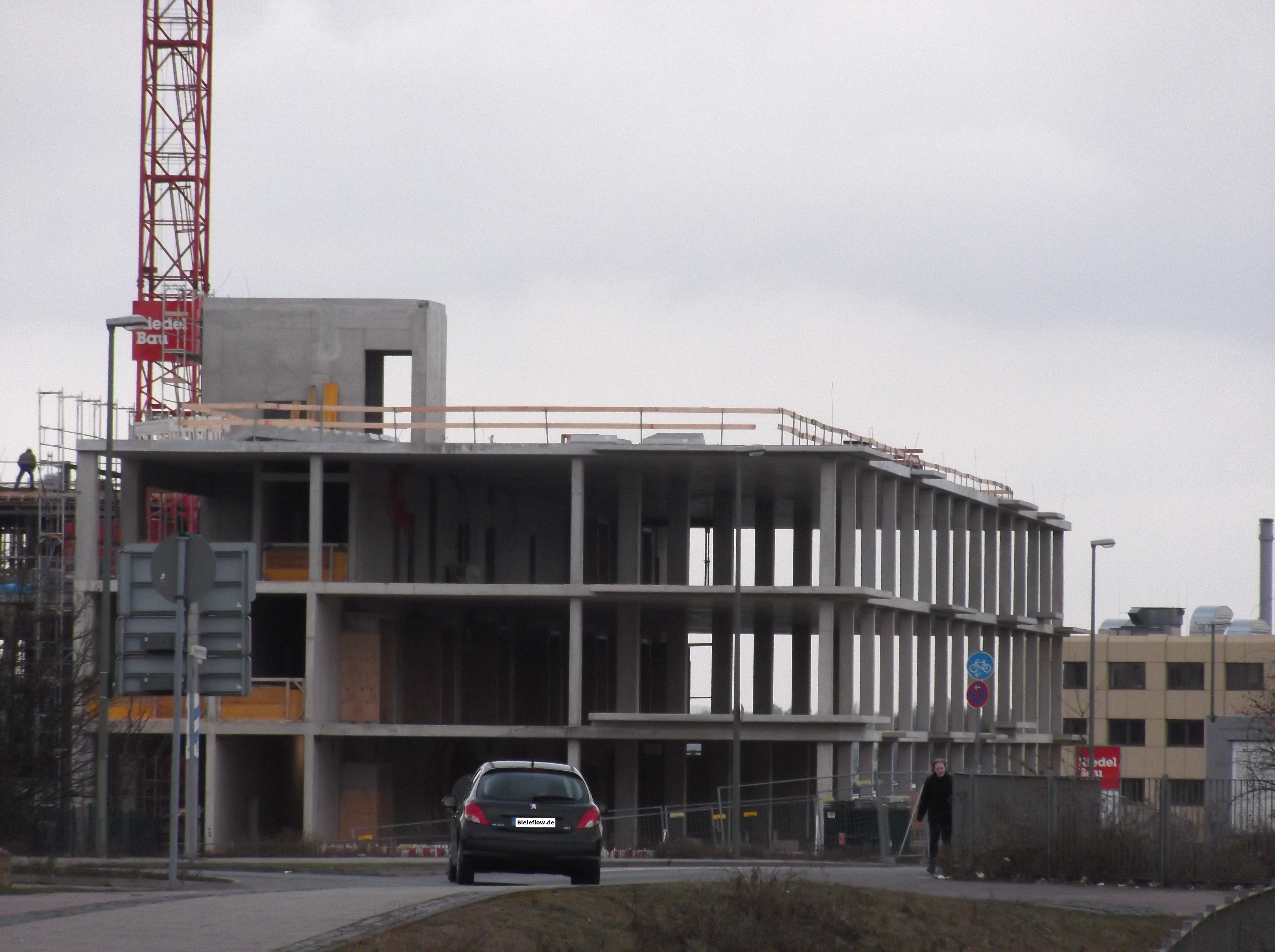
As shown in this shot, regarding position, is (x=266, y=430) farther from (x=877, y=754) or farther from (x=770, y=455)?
(x=877, y=754)

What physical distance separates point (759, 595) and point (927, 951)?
98.7ft

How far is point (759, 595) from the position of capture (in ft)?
160

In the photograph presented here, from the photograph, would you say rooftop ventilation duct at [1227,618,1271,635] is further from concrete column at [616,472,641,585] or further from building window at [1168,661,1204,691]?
concrete column at [616,472,641,585]

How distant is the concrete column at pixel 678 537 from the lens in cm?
5350

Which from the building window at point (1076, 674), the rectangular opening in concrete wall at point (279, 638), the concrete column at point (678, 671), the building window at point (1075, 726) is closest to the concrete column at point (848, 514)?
the concrete column at point (678, 671)

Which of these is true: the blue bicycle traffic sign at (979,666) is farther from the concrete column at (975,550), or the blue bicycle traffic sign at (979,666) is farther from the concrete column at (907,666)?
the concrete column at (975,550)

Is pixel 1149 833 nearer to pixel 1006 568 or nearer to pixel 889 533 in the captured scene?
pixel 889 533

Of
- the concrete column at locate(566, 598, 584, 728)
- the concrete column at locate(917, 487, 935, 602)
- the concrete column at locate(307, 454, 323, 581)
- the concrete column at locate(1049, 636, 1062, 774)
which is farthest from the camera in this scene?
the concrete column at locate(1049, 636, 1062, 774)

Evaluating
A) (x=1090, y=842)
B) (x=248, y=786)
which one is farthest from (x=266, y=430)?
(x=1090, y=842)

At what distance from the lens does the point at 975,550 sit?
62.3 metres

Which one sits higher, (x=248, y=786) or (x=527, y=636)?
(x=527, y=636)

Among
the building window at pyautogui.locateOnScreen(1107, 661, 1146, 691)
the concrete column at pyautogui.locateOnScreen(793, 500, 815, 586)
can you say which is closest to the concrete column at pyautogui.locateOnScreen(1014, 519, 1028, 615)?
the concrete column at pyautogui.locateOnScreen(793, 500, 815, 586)

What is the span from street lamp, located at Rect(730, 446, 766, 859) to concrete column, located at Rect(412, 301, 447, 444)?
930 cm

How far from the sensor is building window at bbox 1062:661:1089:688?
10606 centimetres
